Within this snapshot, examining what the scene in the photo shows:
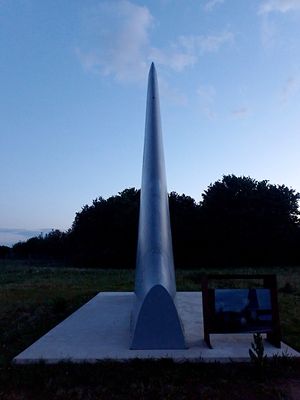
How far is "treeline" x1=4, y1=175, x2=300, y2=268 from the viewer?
1574 inches

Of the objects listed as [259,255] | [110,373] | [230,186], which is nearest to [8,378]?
[110,373]

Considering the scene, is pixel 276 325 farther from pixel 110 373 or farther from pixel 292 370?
pixel 110 373

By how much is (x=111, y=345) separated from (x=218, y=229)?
35536 mm

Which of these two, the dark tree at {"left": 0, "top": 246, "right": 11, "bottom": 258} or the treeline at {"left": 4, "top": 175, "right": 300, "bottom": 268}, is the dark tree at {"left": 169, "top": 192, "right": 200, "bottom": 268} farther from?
the dark tree at {"left": 0, "top": 246, "right": 11, "bottom": 258}

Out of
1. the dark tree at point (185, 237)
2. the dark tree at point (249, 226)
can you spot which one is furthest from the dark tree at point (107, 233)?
the dark tree at point (249, 226)

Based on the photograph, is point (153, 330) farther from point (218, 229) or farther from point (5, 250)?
point (5, 250)

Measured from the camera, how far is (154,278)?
6129 millimetres

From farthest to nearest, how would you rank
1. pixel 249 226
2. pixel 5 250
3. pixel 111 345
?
pixel 5 250, pixel 249 226, pixel 111 345

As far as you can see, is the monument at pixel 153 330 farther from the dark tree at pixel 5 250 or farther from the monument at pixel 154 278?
the dark tree at pixel 5 250

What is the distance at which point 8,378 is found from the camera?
5.07 metres

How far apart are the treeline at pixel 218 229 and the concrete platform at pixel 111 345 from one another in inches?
1243

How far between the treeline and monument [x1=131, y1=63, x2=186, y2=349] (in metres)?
31.9

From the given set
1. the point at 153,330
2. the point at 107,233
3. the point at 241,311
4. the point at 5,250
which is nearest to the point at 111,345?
the point at 153,330

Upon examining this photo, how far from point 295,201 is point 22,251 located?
51.2 m
